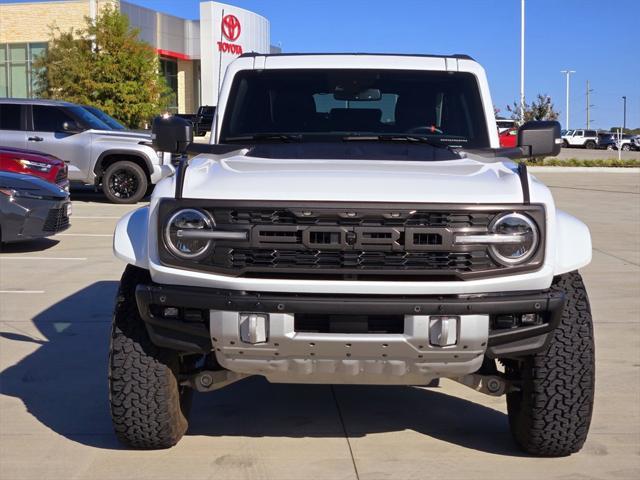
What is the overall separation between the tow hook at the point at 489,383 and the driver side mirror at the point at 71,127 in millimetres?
13728

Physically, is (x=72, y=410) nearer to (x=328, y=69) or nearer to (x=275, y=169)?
(x=275, y=169)

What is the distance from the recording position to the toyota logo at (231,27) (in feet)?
157

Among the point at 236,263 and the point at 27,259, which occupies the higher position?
the point at 236,263

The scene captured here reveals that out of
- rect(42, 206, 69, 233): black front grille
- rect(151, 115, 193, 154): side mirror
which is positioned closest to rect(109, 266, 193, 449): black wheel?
rect(151, 115, 193, 154): side mirror

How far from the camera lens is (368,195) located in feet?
13.0

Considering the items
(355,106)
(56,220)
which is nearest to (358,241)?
(355,106)

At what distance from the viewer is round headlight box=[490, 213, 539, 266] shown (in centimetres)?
396

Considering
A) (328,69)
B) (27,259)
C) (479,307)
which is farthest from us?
(27,259)

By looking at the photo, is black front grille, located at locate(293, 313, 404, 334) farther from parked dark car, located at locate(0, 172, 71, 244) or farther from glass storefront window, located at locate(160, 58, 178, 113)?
glass storefront window, located at locate(160, 58, 178, 113)

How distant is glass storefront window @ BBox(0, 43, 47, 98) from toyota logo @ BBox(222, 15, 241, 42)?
366 inches

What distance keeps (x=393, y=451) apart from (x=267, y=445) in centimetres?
63

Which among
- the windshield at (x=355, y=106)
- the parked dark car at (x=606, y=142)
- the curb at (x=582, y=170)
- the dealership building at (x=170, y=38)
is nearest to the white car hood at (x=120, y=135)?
the windshield at (x=355, y=106)

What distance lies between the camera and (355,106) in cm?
554

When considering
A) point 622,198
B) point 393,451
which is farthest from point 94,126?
point 393,451
